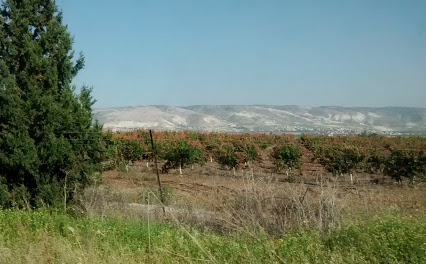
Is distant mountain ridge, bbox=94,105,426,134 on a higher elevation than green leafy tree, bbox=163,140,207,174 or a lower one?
higher

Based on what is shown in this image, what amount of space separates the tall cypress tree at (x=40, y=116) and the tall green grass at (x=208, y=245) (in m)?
2.20

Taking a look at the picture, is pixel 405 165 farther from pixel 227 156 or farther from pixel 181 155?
pixel 181 155

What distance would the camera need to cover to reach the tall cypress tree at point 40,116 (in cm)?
892

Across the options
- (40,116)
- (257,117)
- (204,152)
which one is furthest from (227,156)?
(257,117)

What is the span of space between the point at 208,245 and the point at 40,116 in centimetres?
537

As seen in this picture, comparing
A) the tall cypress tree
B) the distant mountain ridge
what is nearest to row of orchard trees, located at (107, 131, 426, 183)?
the distant mountain ridge

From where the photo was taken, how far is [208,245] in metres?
5.61

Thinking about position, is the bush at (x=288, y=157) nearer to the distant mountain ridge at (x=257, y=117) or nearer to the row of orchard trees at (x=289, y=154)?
the row of orchard trees at (x=289, y=154)

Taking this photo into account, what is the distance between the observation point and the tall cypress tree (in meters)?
8.92

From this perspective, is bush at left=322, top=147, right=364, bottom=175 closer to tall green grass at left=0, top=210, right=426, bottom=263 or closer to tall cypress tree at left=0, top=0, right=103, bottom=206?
tall cypress tree at left=0, top=0, right=103, bottom=206

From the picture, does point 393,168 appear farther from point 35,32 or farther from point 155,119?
point 155,119

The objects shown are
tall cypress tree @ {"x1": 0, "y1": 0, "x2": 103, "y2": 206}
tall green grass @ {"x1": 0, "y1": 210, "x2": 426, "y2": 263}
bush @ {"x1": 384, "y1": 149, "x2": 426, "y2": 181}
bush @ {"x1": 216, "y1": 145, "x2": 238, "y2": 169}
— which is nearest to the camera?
tall green grass @ {"x1": 0, "y1": 210, "x2": 426, "y2": 263}

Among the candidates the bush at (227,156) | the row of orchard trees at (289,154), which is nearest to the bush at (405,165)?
the row of orchard trees at (289,154)

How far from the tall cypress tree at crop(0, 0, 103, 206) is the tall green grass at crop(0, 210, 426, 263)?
2200 millimetres
